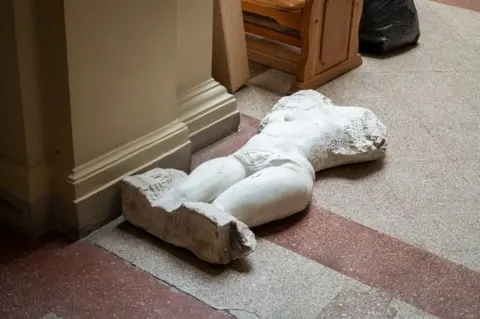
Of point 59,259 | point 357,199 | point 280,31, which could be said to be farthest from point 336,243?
point 280,31

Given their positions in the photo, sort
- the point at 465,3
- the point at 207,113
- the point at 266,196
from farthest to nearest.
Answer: the point at 465,3
the point at 207,113
the point at 266,196

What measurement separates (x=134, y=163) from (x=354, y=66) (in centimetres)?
152

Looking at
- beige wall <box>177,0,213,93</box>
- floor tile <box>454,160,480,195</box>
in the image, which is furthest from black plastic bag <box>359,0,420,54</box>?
beige wall <box>177,0,213,93</box>

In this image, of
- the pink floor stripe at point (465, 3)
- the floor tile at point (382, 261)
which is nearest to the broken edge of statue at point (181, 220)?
the floor tile at point (382, 261)

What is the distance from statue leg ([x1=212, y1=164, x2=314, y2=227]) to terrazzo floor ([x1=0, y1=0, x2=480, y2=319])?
0.06 meters

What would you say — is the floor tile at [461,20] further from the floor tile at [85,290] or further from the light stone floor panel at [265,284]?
the floor tile at [85,290]

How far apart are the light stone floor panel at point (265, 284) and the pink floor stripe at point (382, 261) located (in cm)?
4

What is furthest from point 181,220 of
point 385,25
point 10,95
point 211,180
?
point 385,25

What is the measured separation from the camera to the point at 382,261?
198cm

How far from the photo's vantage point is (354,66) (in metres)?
3.30

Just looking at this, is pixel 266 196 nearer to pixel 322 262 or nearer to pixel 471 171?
pixel 322 262

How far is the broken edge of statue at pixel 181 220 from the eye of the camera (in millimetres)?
1848

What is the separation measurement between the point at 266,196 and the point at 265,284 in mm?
279

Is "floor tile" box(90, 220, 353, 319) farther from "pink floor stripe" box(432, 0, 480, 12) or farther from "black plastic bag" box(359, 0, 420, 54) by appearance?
"pink floor stripe" box(432, 0, 480, 12)
